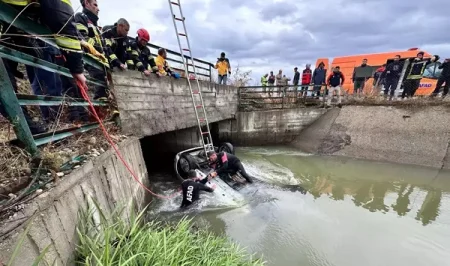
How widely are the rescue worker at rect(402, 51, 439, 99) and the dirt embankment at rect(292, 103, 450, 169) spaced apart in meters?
1.28

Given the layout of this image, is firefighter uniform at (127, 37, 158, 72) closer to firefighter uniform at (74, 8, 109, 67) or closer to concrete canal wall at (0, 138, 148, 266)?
firefighter uniform at (74, 8, 109, 67)

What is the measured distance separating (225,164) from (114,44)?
3.46 m

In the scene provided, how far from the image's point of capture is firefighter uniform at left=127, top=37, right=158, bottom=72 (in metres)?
5.12

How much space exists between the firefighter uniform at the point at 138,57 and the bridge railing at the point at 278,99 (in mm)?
5985

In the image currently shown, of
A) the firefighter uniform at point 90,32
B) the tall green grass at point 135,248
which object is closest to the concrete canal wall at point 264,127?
the firefighter uniform at point 90,32

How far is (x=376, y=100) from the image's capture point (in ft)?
30.7

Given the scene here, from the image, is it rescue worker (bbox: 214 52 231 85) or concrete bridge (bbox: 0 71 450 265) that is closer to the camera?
concrete bridge (bbox: 0 71 450 265)

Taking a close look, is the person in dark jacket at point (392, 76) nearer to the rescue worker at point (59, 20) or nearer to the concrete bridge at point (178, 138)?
the concrete bridge at point (178, 138)

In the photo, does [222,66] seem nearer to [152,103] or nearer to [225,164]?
[152,103]

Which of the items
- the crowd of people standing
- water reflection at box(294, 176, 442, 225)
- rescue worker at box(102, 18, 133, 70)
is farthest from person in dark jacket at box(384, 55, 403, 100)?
rescue worker at box(102, 18, 133, 70)

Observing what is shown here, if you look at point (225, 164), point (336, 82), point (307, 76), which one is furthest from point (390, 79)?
point (225, 164)

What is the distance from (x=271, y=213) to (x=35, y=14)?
4458 millimetres

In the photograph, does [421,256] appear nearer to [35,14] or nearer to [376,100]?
[35,14]

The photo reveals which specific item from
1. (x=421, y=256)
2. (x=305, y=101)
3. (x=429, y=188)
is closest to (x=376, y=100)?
(x=305, y=101)
